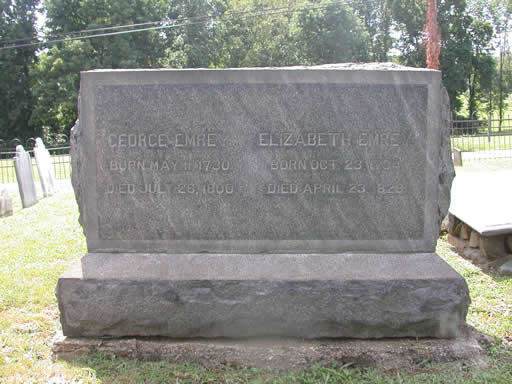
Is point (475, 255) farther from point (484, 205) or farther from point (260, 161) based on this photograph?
point (260, 161)

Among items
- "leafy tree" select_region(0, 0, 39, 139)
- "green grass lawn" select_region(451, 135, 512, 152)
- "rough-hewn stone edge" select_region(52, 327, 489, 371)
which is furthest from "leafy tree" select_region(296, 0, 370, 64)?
"rough-hewn stone edge" select_region(52, 327, 489, 371)

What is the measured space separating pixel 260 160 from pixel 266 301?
90 centimetres

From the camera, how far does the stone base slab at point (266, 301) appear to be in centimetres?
276

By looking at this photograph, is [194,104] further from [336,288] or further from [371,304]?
[371,304]

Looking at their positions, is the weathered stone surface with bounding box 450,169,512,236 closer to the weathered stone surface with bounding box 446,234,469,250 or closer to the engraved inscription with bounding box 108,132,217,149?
the weathered stone surface with bounding box 446,234,469,250

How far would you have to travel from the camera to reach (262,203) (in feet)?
9.93

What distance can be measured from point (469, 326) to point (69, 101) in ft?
93.3

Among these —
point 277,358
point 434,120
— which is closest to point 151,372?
point 277,358

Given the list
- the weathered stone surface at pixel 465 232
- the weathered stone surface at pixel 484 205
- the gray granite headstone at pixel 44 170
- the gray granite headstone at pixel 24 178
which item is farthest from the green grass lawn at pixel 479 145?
the gray granite headstone at pixel 24 178

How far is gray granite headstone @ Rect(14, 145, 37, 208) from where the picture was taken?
28.0ft

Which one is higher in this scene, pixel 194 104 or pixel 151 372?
pixel 194 104

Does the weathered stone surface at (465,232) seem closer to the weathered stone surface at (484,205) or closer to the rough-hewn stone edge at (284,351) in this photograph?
the weathered stone surface at (484,205)

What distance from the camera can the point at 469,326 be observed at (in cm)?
304

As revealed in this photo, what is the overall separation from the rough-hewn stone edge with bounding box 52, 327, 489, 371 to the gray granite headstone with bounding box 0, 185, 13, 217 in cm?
572
